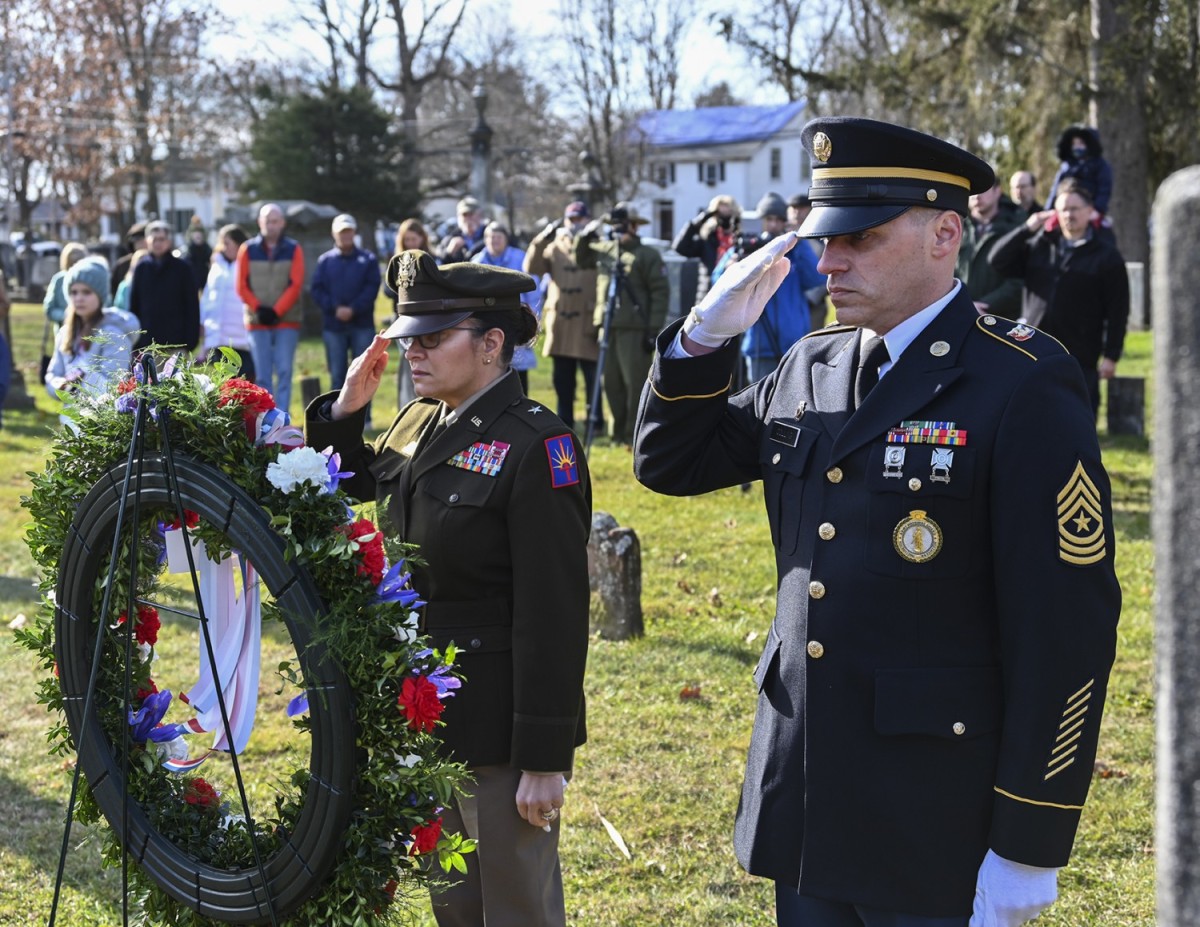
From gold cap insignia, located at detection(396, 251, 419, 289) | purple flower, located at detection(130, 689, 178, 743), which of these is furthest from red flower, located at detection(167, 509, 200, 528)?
gold cap insignia, located at detection(396, 251, 419, 289)

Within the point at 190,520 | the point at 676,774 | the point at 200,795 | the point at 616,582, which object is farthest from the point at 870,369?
the point at 616,582

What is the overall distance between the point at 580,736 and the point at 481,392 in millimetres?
913

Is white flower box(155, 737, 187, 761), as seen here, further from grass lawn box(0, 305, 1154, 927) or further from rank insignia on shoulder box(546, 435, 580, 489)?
rank insignia on shoulder box(546, 435, 580, 489)

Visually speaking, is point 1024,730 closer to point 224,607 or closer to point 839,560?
point 839,560

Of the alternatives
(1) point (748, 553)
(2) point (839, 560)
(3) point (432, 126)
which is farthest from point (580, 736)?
(3) point (432, 126)

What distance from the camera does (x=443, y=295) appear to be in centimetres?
339

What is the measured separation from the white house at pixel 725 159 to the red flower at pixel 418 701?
70390mm

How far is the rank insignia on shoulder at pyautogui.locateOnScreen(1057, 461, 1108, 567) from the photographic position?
237 cm

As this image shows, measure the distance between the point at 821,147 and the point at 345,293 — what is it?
415 inches

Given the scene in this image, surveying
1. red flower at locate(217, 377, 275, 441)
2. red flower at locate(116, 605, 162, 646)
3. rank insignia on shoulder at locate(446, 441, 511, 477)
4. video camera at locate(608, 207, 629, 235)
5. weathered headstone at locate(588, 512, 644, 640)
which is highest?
video camera at locate(608, 207, 629, 235)

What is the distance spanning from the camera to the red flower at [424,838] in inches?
107

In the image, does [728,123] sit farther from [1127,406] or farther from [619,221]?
[619,221]

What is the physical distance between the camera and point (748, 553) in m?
8.77

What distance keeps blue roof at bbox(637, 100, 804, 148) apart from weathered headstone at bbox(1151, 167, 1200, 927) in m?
72.6
